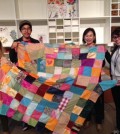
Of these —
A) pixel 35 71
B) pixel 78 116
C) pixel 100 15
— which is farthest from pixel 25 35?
pixel 100 15

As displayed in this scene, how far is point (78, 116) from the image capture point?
1.78 meters

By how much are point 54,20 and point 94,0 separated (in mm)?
811

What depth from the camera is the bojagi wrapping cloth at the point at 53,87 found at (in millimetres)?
1782

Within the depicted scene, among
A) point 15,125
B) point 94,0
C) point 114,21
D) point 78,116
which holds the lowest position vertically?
point 15,125

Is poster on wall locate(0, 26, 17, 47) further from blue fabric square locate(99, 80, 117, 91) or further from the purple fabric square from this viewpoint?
blue fabric square locate(99, 80, 117, 91)

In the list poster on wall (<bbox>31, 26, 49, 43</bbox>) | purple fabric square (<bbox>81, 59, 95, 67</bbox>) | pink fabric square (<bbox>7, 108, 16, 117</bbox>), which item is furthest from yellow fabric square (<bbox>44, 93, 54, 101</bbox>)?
poster on wall (<bbox>31, 26, 49, 43</bbox>)

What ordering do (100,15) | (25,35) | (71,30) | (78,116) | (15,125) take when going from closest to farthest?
(78,116) < (25,35) < (15,125) < (71,30) < (100,15)

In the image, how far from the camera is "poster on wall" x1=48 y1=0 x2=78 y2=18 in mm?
3053

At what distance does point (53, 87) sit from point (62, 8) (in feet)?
5.71

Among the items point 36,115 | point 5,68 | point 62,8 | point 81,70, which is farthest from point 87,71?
point 62,8

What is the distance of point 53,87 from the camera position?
5.98ft

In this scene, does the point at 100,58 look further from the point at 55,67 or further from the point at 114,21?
the point at 114,21

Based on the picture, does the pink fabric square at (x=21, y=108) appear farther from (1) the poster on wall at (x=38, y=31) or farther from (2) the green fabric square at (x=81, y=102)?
(1) the poster on wall at (x=38, y=31)

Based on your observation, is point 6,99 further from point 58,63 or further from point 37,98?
point 58,63
